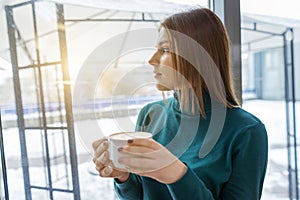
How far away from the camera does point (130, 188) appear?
0.67 meters

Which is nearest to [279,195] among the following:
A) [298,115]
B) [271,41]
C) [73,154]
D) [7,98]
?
[298,115]

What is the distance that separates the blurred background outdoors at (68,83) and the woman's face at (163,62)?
0.09 meters

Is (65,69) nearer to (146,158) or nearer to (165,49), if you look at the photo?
(165,49)

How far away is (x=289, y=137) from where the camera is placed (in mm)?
1526

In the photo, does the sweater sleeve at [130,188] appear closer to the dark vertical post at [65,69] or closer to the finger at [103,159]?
the finger at [103,159]

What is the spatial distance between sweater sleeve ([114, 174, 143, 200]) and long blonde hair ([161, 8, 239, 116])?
9.3 inches

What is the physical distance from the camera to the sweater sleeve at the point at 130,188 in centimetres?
67

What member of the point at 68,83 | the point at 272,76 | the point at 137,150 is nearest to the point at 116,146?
the point at 137,150

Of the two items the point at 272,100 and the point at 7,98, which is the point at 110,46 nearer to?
the point at 7,98

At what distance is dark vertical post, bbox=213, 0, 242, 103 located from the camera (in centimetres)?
93

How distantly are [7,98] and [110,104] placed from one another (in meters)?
0.31

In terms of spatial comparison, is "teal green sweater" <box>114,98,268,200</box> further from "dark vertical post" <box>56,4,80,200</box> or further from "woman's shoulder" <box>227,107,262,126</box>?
"dark vertical post" <box>56,4,80,200</box>

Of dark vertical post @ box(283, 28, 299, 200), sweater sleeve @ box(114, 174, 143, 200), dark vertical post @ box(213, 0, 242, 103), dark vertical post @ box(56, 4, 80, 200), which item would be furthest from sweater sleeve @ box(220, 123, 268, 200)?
dark vertical post @ box(283, 28, 299, 200)

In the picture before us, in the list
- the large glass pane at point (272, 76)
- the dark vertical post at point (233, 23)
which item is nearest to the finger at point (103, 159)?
the dark vertical post at point (233, 23)
